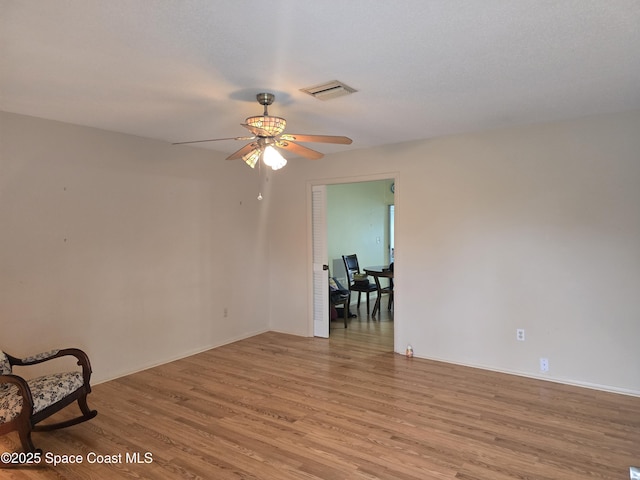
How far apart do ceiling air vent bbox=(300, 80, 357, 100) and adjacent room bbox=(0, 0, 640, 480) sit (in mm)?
24

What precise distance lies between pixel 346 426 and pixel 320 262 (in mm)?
2724

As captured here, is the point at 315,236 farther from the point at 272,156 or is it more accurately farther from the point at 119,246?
the point at 272,156

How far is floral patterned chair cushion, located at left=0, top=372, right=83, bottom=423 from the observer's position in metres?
2.50

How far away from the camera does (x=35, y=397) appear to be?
2594 mm

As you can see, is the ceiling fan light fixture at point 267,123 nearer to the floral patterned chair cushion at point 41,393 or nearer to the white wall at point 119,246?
the white wall at point 119,246

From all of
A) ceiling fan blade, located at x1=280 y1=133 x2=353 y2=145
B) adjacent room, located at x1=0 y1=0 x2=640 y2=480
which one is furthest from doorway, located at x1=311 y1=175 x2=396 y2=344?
ceiling fan blade, located at x1=280 y1=133 x2=353 y2=145

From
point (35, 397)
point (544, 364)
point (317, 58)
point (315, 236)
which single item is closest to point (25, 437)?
point (35, 397)

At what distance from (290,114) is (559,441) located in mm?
3224

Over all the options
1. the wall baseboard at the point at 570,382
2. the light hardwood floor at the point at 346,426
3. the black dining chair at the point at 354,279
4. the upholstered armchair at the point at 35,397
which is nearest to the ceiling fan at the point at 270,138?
the light hardwood floor at the point at 346,426

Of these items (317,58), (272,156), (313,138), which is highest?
(317,58)

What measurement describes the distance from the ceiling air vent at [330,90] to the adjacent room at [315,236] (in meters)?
0.02

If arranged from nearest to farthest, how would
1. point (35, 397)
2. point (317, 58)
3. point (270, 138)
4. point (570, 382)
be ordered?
point (317, 58) → point (35, 397) → point (270, 138) → point (570, 382)

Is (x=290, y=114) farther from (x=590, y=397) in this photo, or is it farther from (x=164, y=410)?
(x=590, y=397)

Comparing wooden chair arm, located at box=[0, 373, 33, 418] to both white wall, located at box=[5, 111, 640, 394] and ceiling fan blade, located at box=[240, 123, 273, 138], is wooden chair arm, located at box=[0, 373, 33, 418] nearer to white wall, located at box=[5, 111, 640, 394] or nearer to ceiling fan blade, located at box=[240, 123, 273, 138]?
white wall, located at box=[5, 111, 640, 394]
